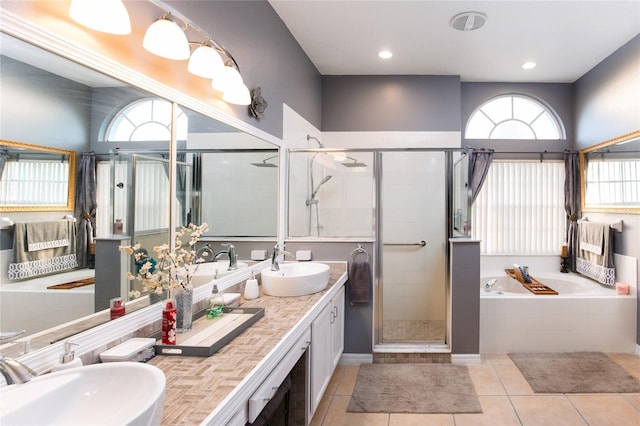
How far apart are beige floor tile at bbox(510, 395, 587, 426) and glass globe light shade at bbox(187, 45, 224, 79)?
109 inches

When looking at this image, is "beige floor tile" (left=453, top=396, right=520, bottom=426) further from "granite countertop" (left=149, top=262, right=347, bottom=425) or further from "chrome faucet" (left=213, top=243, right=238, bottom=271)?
"chrome faucet" (left=213, top=243, right=238, bottom=271)

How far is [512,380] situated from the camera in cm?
279

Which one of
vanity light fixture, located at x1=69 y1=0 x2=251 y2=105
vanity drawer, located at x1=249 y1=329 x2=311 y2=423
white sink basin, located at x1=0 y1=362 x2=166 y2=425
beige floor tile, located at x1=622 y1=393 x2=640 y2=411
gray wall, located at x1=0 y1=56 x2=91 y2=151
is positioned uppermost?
vanity light fixture, located at x1=69 y1=0 x2=251 y2=105

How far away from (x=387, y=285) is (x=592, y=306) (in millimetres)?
1894

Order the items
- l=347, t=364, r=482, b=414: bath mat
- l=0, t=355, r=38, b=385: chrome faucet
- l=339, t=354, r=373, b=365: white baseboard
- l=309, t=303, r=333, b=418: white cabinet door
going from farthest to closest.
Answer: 1. l=339, t=354, r=373, b=365: white baseboard
2. l=347, t=364, r=482, b=414: bath mat
3. l=309, t=303, r=333, b=418: white cabinet door
4. l=0, t=355, r=38, b=385: chrome faucet

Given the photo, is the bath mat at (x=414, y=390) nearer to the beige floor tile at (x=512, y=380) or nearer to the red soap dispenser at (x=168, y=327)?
the beige floor tile at (x=512, y=380)

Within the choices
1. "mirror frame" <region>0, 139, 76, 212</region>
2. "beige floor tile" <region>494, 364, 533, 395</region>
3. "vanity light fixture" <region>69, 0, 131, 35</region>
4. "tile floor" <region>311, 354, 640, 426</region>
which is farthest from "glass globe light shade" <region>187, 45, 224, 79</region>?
"beige floor tile" <region>494, 364, 533, 395</region>

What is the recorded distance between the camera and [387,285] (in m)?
3.35

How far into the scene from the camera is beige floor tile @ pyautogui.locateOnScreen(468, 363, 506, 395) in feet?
8.68

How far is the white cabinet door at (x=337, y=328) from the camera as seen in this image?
258 cm

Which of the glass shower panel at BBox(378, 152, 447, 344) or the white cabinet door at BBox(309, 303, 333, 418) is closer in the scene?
the white cabinet door at BBox(309, 303, 333, 418)

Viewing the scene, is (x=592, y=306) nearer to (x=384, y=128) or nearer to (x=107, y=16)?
(x=384, y=128)

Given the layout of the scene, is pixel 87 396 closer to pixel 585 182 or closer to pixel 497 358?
pixel 497 358

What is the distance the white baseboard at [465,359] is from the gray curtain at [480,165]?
1.95 meters
